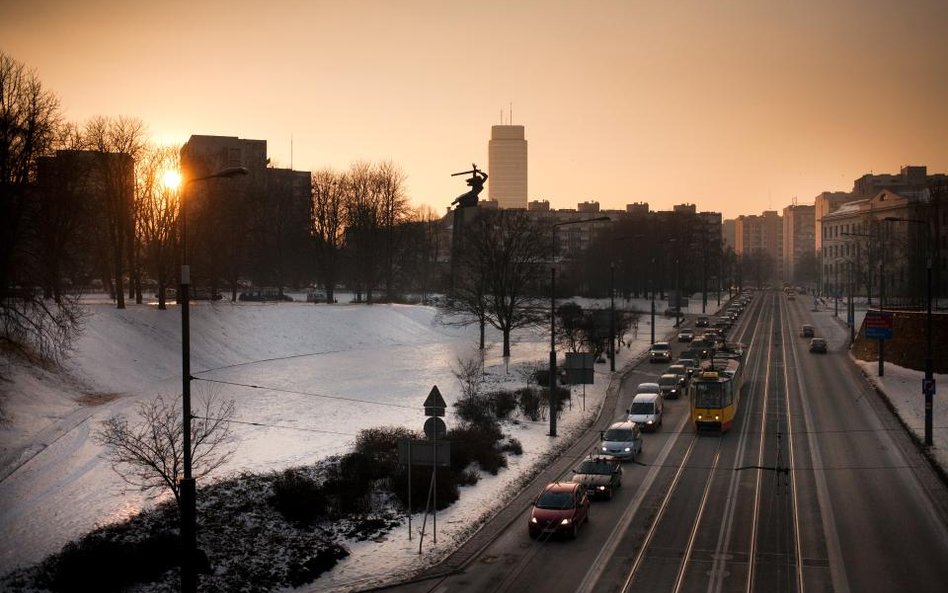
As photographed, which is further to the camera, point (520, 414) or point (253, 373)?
point (253, 373)

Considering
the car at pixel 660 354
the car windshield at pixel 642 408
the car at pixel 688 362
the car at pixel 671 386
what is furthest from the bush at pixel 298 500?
the car at pixel 660 354

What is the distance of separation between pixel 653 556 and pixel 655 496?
19.1ft

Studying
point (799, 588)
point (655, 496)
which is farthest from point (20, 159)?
point (799, 588)

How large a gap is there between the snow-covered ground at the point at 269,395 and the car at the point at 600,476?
2.55 meters

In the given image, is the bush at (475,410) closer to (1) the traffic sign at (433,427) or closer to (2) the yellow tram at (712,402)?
(2) the yellow tram at (712,402)

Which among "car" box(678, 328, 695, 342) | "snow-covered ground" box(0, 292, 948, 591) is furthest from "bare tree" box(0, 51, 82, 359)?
"car" box(678, 328, 695, 342)

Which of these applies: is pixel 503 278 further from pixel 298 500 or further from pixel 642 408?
pixel 298 500

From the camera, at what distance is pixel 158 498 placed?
70.1ft

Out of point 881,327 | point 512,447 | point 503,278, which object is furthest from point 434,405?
point 503,278

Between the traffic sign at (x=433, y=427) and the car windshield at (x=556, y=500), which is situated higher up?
the traffic sign at (x=433, y=427)

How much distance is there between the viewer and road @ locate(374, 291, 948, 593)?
57.7 ft

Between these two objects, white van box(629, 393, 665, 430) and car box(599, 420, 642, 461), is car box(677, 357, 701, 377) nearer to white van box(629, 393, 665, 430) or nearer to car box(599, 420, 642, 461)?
white van box(629, 393, 665, 430)

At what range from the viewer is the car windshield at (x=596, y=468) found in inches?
992

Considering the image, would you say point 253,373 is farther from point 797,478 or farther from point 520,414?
point 797,478
